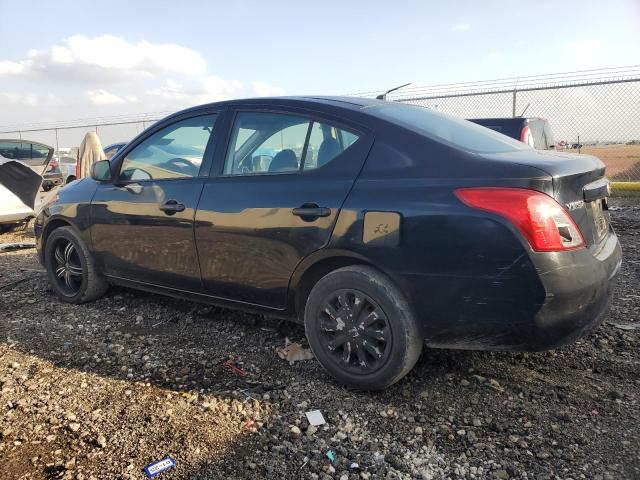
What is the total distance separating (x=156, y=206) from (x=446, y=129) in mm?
2029

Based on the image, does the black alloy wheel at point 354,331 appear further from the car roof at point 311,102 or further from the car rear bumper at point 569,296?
the car roof at point 311,102

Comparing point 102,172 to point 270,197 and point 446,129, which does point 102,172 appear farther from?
point 446,129

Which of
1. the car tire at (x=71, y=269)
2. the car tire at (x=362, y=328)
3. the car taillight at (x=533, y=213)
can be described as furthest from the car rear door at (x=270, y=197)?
the car tire at (x=71, y=269)

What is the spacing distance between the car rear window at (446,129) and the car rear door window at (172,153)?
4.17ft

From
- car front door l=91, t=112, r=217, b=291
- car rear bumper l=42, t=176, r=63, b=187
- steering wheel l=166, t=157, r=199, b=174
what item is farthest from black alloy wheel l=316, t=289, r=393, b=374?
car rear bumper l=42, t=176, r=63, b=187

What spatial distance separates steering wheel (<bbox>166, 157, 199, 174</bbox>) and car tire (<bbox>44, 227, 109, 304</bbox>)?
3.95 feet

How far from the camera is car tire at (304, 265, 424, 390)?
2625 millimetres

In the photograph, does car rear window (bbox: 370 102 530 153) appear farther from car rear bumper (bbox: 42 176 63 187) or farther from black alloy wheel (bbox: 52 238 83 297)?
car rear bumper (bbox: 42 176 63 187)

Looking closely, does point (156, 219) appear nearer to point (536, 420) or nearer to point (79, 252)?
point (79, 252)

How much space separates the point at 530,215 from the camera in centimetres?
230

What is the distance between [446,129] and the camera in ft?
9.88

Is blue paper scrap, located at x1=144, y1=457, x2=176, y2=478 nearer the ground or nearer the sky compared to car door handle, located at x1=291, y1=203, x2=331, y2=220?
nearer the ground

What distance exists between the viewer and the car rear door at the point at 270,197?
112 inches

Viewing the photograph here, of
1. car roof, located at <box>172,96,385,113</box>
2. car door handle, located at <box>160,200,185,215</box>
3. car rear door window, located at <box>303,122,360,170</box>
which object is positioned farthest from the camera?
car door handle, located at <box>160,200,185,215</box>
